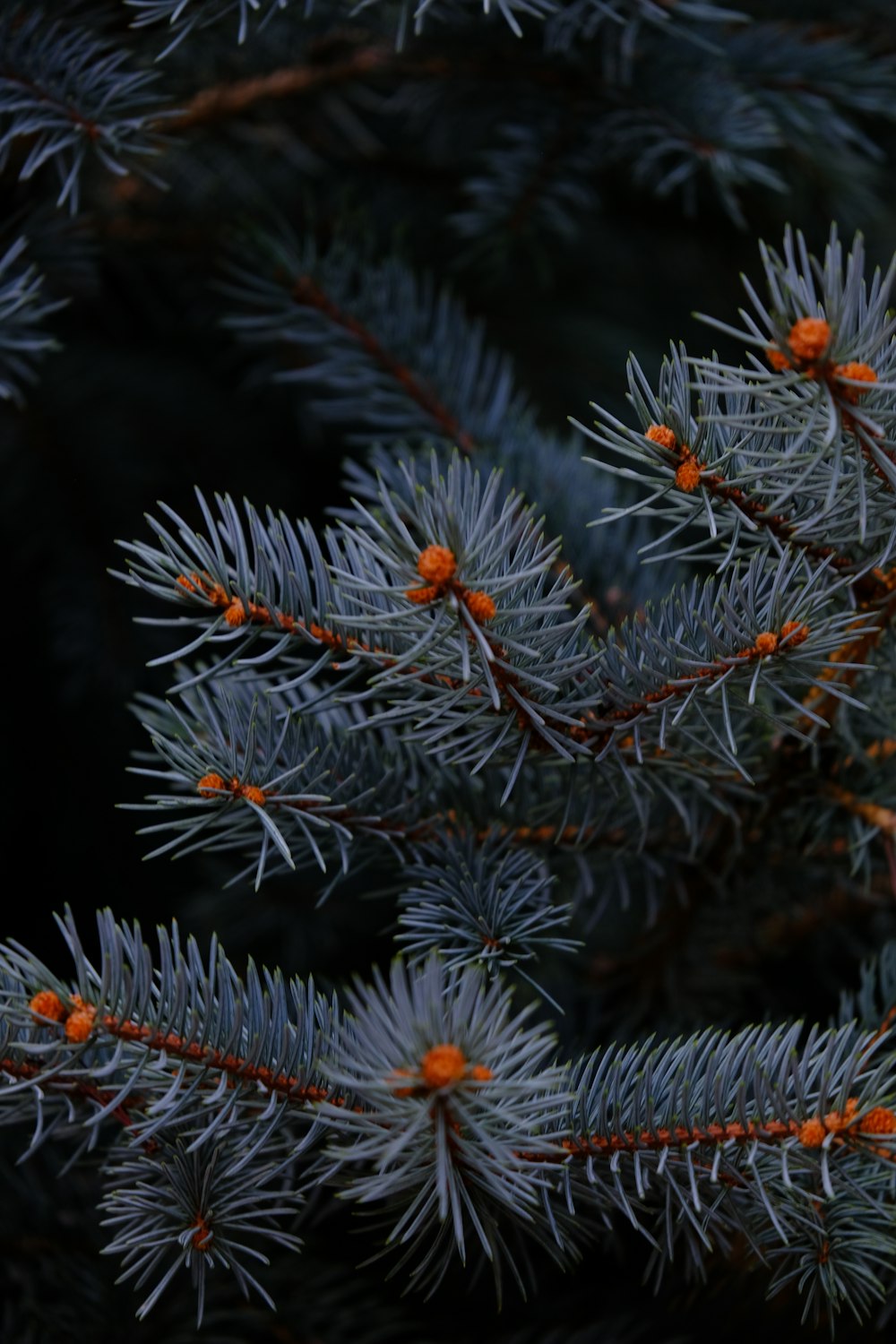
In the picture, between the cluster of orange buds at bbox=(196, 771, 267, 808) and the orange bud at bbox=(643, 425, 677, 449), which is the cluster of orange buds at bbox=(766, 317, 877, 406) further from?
the cluster of orange buds at bbox=(196, 771, 267, 808)

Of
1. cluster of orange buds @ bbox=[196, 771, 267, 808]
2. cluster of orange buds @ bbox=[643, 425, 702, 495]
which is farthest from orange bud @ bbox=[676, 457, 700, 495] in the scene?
cluster of orange buds @ bbox=[196, 771, 267, 808]

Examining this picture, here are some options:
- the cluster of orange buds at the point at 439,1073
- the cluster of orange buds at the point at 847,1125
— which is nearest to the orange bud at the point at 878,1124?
the cluster of orange buds at the point at 847,1125

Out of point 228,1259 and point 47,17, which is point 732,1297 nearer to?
point 228,1259

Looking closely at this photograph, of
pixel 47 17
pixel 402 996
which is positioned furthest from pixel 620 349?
pixel 402 996

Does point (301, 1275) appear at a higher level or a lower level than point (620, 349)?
lower

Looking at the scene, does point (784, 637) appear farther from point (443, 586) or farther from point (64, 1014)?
point (64, 1014)

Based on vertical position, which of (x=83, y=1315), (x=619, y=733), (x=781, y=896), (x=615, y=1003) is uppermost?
(x=619, y=733)
